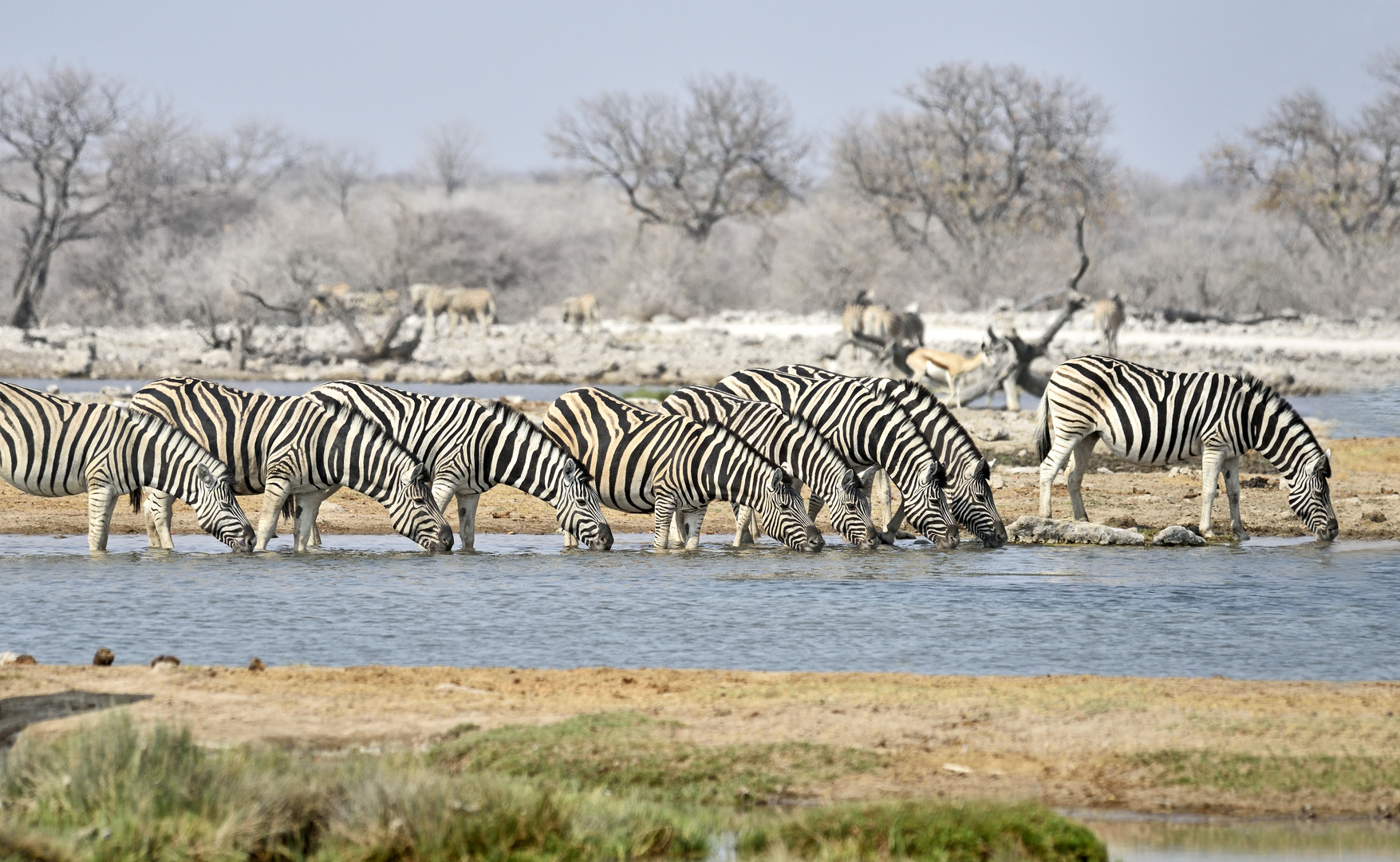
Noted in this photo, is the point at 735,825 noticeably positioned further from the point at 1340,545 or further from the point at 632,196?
the point at 632,196

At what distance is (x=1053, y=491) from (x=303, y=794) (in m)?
14.6

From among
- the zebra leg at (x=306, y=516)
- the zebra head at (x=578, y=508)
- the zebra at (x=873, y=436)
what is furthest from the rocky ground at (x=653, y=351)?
the zebra leg at (x=306, y=516)

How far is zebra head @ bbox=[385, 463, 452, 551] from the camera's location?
14.6 m

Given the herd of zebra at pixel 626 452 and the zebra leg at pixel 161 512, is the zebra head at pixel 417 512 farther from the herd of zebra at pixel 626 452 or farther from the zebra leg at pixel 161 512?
the zebra leg at pixel 161 512

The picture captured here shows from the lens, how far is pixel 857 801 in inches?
266

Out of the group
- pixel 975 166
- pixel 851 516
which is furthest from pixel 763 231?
pixel 851 516

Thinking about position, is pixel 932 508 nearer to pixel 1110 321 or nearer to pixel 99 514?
pixel 99 514

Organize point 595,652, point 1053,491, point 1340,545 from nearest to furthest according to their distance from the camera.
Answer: point 595,652
point 1340,545
point 1053,491

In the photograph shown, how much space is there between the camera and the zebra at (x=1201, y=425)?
631 inches

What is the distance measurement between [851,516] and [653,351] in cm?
2784

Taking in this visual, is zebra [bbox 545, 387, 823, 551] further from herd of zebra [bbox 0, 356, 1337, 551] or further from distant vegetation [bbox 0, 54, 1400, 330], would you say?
distant vegetation [bbox 0, 54, 1400, 330]

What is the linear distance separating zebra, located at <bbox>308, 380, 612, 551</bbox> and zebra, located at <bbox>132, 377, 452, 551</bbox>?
0.99 feet

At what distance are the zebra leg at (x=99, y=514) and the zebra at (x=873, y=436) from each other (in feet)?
20.5

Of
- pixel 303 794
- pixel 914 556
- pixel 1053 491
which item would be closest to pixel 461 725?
pixel 303 794
